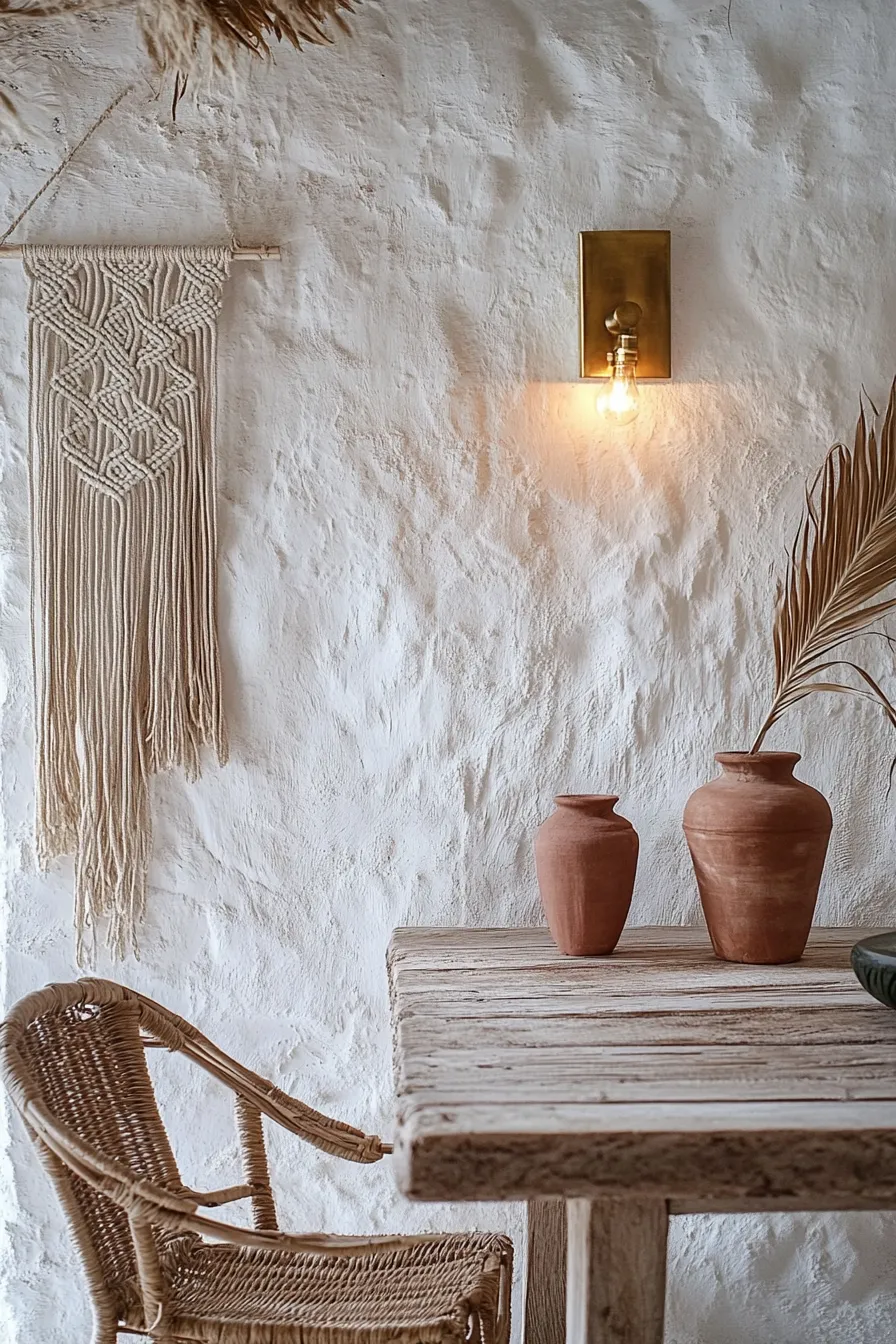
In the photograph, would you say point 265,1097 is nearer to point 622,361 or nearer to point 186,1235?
point 186,1235

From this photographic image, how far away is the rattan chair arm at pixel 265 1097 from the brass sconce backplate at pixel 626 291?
1167 millimetres

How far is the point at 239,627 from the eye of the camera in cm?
197

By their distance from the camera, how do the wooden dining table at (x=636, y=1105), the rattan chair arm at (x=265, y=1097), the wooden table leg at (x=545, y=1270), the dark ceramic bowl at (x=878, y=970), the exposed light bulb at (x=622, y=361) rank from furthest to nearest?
the exposed light bulb at (x=622, y=361) < the wooden table leg at (x=545, y=1270) < the rattan chair arm at (x=265, y=1097) < the dark ceramic bowl at (x=878, y=970) < the wooden dining table at (x=636, y=1105)

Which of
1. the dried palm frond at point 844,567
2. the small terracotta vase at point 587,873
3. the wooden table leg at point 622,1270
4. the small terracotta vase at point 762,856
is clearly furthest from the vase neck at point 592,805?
the wooden table leg at point 622,1270

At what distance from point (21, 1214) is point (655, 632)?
54.5 inches

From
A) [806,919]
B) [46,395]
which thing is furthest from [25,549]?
[806,919]

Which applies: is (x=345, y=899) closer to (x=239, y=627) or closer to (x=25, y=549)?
(x=239, y=627)

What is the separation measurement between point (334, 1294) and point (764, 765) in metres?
0.89

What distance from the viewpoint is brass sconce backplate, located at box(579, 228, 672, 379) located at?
1.94 meters

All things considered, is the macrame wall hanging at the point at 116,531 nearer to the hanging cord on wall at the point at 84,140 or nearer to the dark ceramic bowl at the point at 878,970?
the hanging cord on wall at the point at 84,140

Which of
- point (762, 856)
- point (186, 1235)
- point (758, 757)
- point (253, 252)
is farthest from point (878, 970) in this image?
point (253, 252)

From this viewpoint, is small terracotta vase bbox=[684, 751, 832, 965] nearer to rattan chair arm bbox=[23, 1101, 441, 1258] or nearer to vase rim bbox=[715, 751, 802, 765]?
vase rim bbox=[715, 751, 802, 765]

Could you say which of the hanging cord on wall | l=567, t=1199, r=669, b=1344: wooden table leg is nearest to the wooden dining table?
l=567, t=1199, r=669, b=1344: wooden table leg

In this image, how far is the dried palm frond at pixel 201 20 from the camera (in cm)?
160
